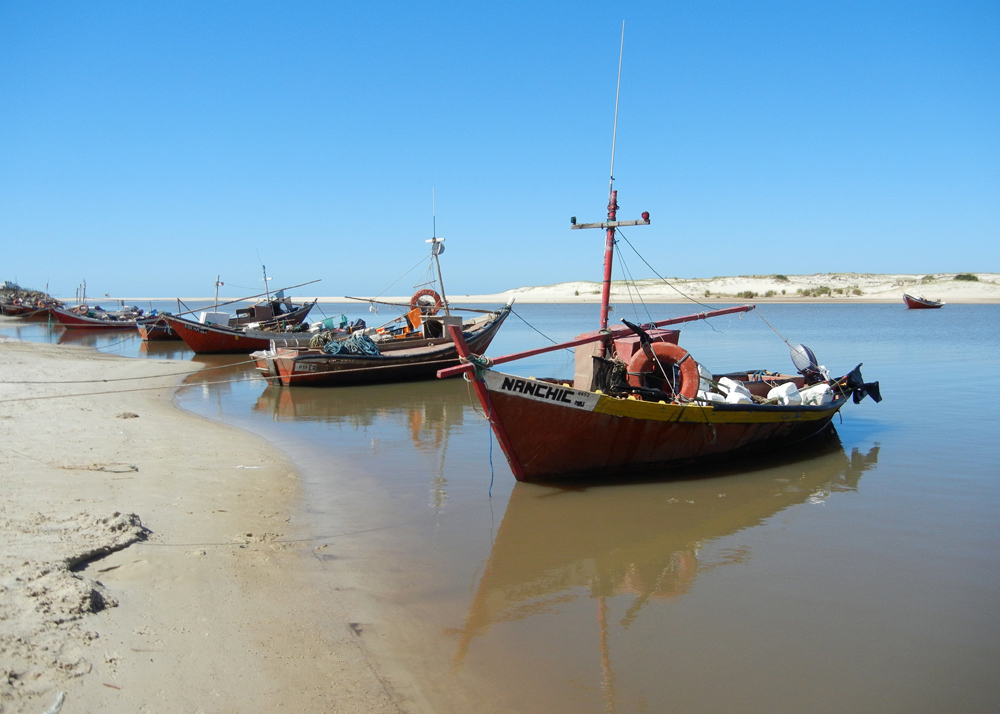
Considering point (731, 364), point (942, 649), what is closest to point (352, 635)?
point (942, 649)

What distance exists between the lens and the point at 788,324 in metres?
43.2

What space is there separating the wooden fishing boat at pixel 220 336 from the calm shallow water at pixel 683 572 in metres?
16.7

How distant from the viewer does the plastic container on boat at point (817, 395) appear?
39.2ft

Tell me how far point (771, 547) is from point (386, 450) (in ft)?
21.2

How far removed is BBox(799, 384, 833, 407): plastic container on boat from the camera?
12.0m

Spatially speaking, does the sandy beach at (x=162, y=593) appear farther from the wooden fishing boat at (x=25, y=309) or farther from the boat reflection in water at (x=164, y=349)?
the wooden fishing boat at (x=25, y=309)

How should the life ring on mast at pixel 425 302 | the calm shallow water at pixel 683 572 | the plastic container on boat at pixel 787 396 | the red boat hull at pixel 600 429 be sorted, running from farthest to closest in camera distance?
the life ring on mast at pixel 425 302, the plastic container on boat at pixel 787 396, the red boat hull at pixel 600 429, the calm shallow water at pixel 683 572

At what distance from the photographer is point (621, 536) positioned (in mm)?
7551

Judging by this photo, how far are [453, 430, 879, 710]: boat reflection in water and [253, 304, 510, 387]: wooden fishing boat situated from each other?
1087 centimetres

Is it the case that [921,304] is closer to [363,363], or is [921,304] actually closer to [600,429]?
[363,363]

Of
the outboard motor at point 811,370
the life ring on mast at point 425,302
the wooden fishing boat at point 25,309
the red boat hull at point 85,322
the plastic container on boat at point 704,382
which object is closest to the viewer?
the plastic container on boat at point 704,382

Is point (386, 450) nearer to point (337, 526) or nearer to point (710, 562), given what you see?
point (337, 526)

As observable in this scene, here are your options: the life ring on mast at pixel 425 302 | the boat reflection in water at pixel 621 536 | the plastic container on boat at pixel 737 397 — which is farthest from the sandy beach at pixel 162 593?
the life ring on mast at pixel 425 302

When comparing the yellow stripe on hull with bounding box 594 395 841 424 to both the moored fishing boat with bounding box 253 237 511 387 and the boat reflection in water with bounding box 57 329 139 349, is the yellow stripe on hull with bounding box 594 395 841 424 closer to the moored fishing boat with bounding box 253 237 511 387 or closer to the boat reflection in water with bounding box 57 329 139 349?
the moored fishing boat with bounding box 253 237 511 387
